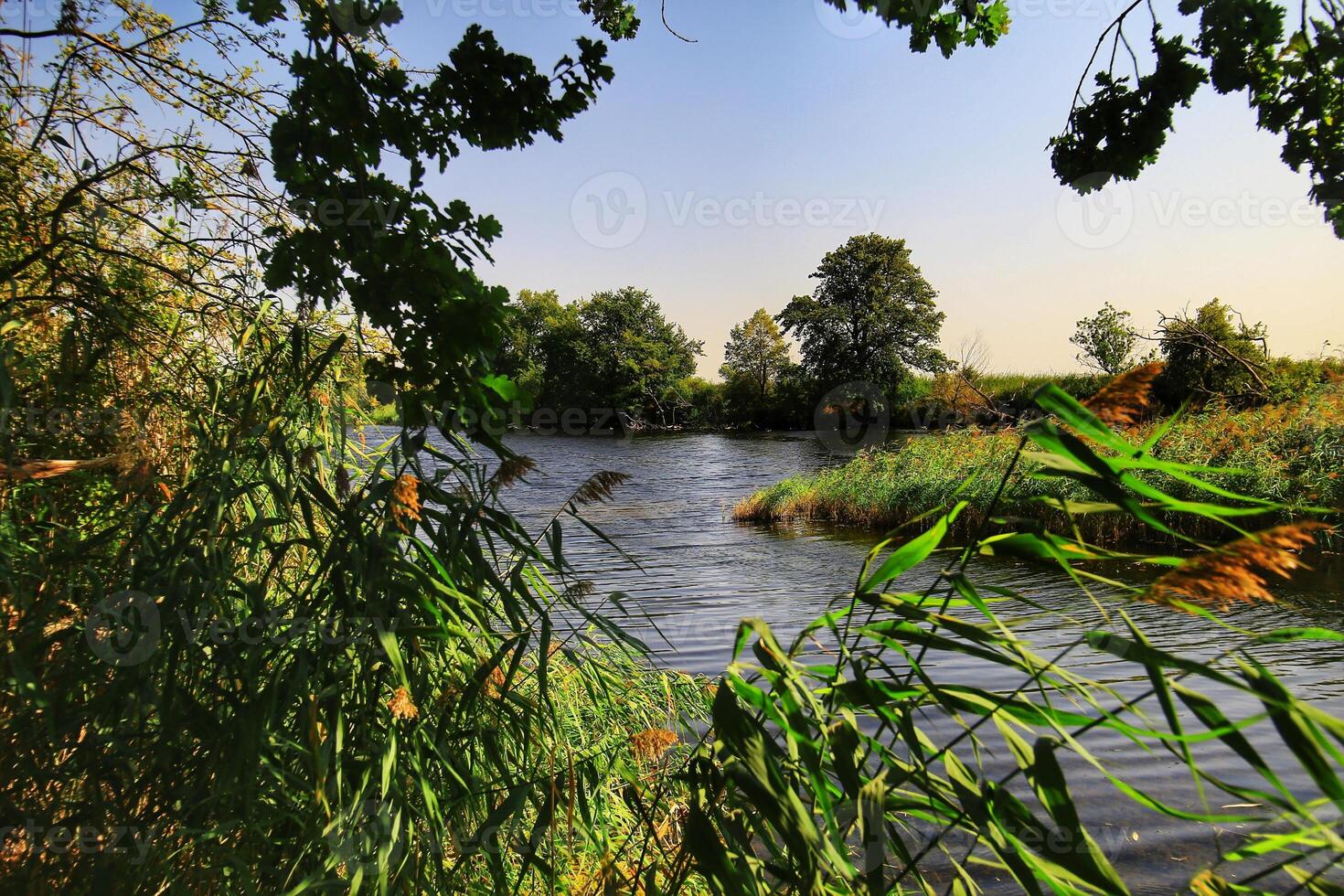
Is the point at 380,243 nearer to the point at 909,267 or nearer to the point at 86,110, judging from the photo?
the point at 86,110

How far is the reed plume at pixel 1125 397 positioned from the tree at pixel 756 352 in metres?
56.8

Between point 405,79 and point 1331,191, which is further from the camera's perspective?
point 1331,191

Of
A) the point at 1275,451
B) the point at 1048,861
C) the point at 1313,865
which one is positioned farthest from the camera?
the point at 1275,451

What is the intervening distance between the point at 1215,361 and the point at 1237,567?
20981 millimetres

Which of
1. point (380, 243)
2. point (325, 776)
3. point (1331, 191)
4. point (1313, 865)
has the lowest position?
point (1313, 865)

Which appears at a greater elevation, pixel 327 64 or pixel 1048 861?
pixel 327 64

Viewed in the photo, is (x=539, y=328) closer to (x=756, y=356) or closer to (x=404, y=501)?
(x=756, y=356)

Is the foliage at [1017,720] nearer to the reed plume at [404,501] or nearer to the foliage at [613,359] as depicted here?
the reed plume at [404,501]

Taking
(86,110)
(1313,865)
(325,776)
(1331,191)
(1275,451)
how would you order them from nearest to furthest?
(325,776), (1331,191), (86,110), (1313,865), (1275,451)

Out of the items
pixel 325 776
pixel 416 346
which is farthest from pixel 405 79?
pixel 325 776

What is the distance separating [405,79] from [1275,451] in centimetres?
1324

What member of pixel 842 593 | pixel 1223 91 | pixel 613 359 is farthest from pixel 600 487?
pixel 613 359

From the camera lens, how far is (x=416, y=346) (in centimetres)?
190

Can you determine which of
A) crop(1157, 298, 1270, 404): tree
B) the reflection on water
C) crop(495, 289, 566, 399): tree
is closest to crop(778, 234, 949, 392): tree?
crop(495, 289, 566, 399): tree
